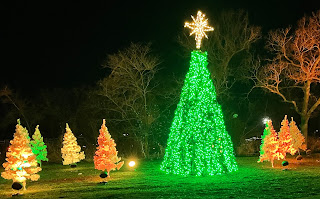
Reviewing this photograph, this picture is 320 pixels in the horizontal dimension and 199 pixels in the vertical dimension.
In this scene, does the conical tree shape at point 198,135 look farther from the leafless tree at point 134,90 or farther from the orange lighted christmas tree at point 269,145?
the leafless tree at point 134,90

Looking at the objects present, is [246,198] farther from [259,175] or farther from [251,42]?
[251,42]

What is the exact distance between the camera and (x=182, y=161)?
18.1m

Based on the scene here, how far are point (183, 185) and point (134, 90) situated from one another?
55.7 ft

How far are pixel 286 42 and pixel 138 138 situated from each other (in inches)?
497

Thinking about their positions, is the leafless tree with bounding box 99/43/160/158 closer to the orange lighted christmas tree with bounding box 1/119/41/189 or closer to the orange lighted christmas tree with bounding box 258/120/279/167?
the orange lighted christmas tree with bounding box 258/120/279/167

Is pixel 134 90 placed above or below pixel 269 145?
above

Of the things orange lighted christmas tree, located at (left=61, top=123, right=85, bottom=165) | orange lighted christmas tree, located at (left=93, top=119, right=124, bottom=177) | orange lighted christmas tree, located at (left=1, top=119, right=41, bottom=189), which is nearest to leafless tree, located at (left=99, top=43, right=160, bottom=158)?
orange lighted christmas tree, located at (left=61, top=123, right=85, bottom=165)

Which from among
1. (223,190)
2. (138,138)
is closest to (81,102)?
(138,138)

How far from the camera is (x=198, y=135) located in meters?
17.8

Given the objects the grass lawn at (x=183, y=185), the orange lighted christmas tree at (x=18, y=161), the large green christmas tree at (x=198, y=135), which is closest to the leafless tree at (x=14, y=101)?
the grass lawn at (x=183, y=185)

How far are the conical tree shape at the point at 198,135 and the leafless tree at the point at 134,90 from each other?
1198cm

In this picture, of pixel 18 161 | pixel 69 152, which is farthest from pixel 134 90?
pixel 18 161

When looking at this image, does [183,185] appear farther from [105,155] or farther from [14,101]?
[14,101]

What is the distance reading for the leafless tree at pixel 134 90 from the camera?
30328 millimetres
